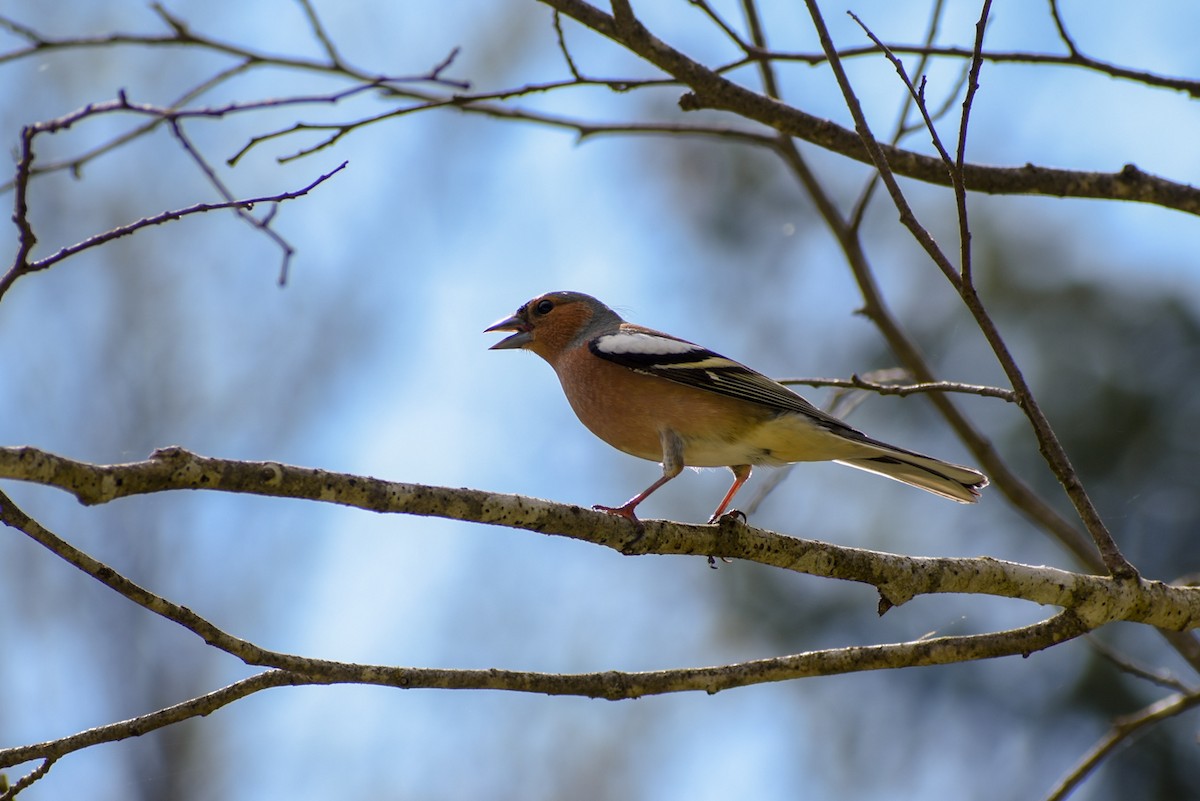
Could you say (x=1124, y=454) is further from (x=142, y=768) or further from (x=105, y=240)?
(x=142, y=768)

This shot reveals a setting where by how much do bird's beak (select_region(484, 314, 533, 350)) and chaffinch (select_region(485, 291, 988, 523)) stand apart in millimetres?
910

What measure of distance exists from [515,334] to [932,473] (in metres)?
3.01

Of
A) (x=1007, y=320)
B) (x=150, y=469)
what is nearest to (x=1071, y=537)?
(x=150, y=469)

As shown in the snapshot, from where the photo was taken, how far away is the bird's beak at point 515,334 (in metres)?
7.30

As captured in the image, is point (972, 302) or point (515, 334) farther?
Result: point (515, 334)

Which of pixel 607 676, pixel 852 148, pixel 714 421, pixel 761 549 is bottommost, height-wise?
pixel 607 676

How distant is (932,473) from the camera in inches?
228

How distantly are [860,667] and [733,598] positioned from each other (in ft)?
31.8

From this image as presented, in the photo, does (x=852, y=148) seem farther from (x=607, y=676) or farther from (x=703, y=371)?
(x=607, y=676)

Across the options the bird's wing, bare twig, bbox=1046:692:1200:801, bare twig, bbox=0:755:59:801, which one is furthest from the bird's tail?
bare twig, bbox=0:755:59:801

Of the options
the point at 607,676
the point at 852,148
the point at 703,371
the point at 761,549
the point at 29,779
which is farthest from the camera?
the point at 703,371

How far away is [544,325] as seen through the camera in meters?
7.32

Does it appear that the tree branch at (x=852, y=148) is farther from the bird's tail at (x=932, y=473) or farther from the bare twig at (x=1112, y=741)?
the bare twig at (x=1112, y=741)

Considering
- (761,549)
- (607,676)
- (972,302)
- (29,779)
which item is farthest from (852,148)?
(29,779)
